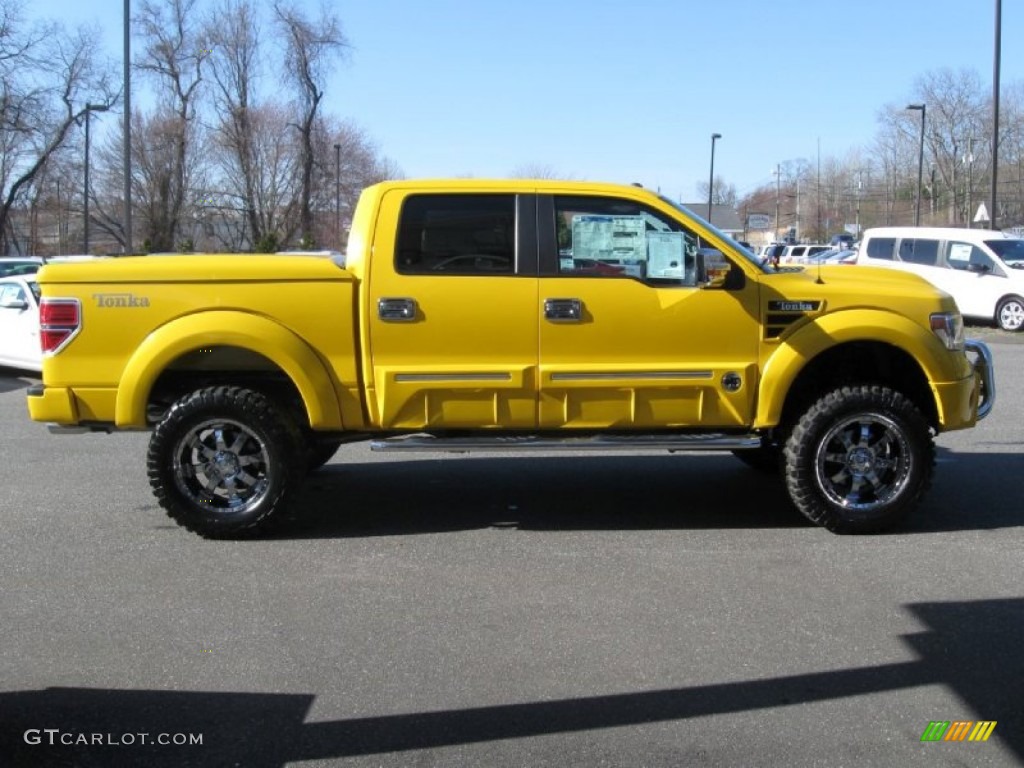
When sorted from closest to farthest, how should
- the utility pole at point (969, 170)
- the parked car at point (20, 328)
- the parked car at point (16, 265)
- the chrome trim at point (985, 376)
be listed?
1. the chrome trim at point (985, 376)
2. the parked car at point (20, 328)
3. the parked car at point (16, 265)
4. the utility pole at point (969, 170)

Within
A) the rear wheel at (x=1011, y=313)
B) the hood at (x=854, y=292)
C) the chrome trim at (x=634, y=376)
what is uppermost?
the hood at (x=854, y=292)

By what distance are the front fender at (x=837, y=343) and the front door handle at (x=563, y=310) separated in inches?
46.7

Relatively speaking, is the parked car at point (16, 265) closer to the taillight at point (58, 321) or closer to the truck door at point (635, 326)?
the taillight at point (58, 321)

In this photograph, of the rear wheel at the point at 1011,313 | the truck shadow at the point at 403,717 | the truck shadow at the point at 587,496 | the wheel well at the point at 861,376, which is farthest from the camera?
the rear wheel at the point at 1011,313

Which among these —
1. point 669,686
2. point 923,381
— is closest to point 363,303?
point 669,686

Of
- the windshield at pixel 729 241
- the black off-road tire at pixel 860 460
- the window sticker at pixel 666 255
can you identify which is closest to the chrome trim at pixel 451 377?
the window sticker at pixel 666 255

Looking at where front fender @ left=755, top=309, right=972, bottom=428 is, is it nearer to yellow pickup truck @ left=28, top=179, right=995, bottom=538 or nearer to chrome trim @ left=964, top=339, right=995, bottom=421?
yellow pickup truck @ left=28, top=179, right=995, bottom=538

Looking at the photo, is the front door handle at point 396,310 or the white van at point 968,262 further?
the white van at point 968,262

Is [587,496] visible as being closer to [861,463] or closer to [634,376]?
[634,376]

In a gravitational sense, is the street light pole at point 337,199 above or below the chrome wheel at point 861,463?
above

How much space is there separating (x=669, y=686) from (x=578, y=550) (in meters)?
1.97

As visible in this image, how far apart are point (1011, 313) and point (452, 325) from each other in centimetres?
1691

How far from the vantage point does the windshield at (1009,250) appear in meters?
20.0

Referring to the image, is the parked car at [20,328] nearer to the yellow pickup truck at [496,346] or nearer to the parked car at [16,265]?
the yellow pickup truck at [496,346]
